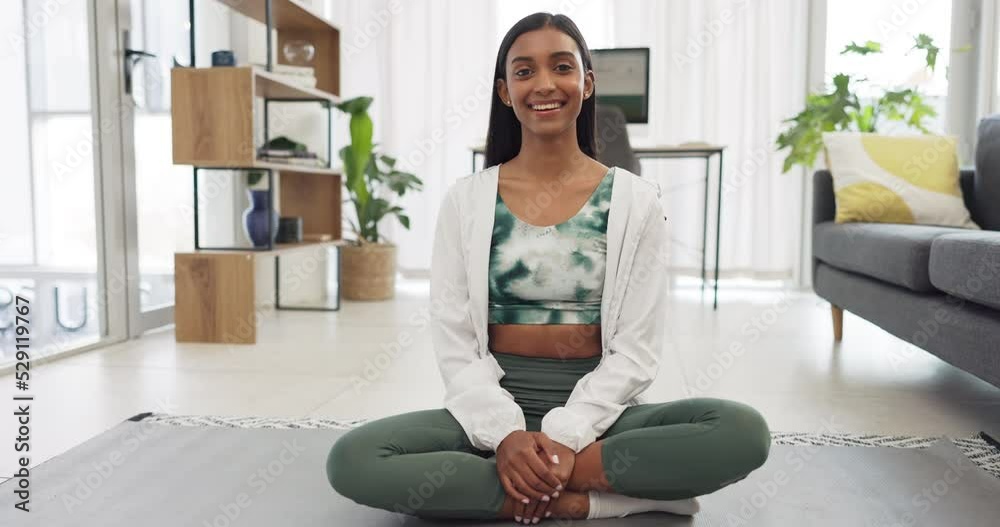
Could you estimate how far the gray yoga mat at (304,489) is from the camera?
1178mm

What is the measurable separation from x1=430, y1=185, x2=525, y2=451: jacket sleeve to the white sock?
6.2 inches

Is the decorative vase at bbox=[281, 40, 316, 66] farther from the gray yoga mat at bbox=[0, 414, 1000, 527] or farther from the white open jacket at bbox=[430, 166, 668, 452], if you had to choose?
the white open jacket at bbox=[430, 166, 668, 452]

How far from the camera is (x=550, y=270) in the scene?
48.7 inches

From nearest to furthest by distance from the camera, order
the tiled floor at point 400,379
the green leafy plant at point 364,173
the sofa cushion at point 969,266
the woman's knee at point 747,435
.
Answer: the woman's knee at point 747,435 < the sofa cushion at point 969,266 < the tiled floor at point 400,379 < the green leafy plant at point 364,173

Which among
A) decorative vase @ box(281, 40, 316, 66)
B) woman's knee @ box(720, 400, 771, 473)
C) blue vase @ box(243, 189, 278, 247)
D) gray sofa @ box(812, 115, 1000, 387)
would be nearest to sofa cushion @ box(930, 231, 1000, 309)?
gray sofa @ box(812, 115, 1000, 387)

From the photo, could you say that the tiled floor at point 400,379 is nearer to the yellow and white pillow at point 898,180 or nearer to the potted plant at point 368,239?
the yellow and white pillow at point 898,180

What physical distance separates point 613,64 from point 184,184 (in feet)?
6.30

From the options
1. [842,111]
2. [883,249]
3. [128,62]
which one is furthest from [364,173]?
[883,249]

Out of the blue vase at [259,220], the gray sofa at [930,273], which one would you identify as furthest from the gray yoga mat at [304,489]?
the blue vase at [259,220]

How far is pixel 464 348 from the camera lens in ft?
4.06

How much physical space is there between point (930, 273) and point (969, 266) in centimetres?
22

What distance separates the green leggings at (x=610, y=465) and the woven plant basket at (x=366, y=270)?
2.78 m

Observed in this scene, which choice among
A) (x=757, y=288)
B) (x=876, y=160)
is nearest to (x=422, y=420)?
(x=876, y=160)

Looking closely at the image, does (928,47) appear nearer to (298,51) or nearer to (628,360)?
(298,51)
